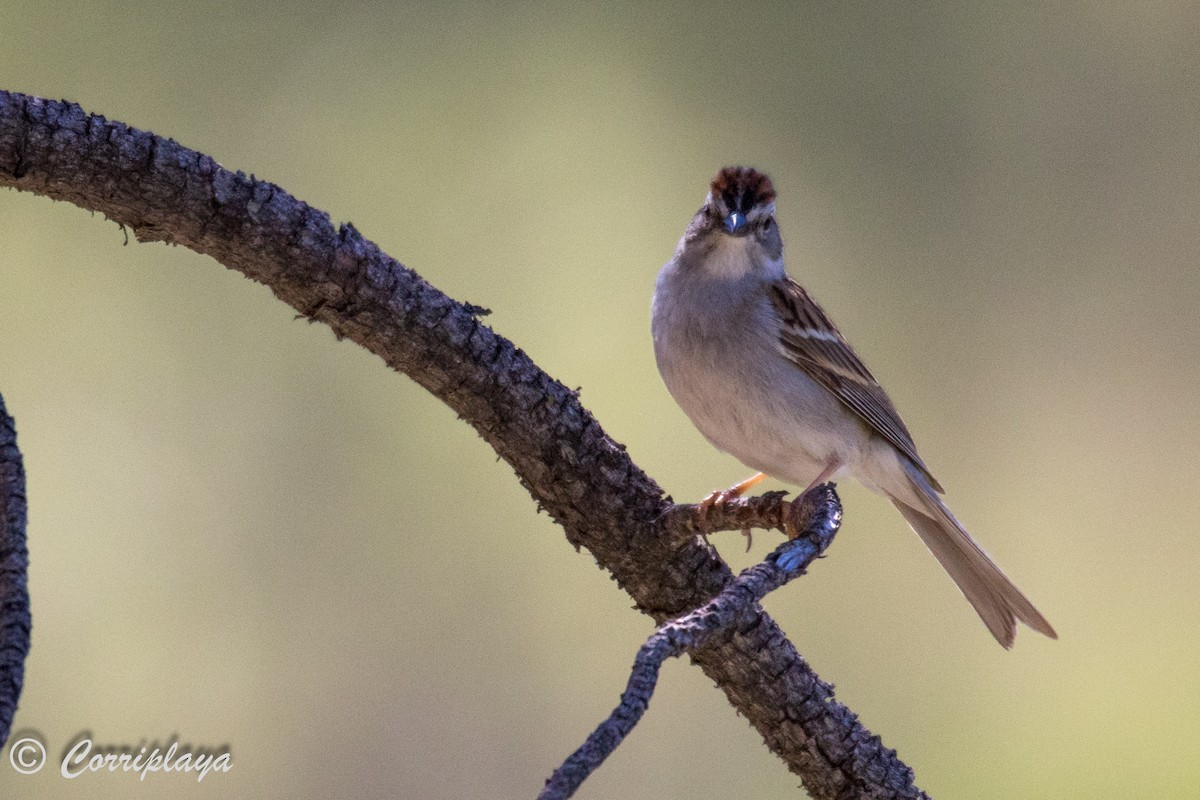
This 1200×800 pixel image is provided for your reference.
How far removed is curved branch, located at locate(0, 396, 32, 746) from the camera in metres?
1.52

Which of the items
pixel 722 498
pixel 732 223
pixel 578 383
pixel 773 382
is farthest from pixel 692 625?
pixel 578 383

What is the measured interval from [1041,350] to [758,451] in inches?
90.8

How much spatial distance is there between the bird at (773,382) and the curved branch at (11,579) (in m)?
1.50

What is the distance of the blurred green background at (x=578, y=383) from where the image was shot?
→ 411 cm

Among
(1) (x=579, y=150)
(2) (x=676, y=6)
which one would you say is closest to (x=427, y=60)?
(1) (x=579, y=150)

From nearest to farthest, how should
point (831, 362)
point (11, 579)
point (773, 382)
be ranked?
point (11, 579) < point (773, 382) < point (831, 362)

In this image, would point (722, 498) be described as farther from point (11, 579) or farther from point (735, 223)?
point (11, 579)

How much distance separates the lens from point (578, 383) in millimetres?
4355

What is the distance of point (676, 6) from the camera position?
5.16 m

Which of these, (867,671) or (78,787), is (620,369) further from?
(78,787)

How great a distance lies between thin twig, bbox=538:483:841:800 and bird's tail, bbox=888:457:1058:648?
1069mm

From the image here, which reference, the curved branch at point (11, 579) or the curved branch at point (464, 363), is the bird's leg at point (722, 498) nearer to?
the curved branch at point (464, 363)

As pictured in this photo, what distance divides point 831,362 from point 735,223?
1.39 feet

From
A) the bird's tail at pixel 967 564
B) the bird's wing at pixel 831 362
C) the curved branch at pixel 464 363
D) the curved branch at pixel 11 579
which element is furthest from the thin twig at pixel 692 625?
the bird's tail at pixel 967 564
